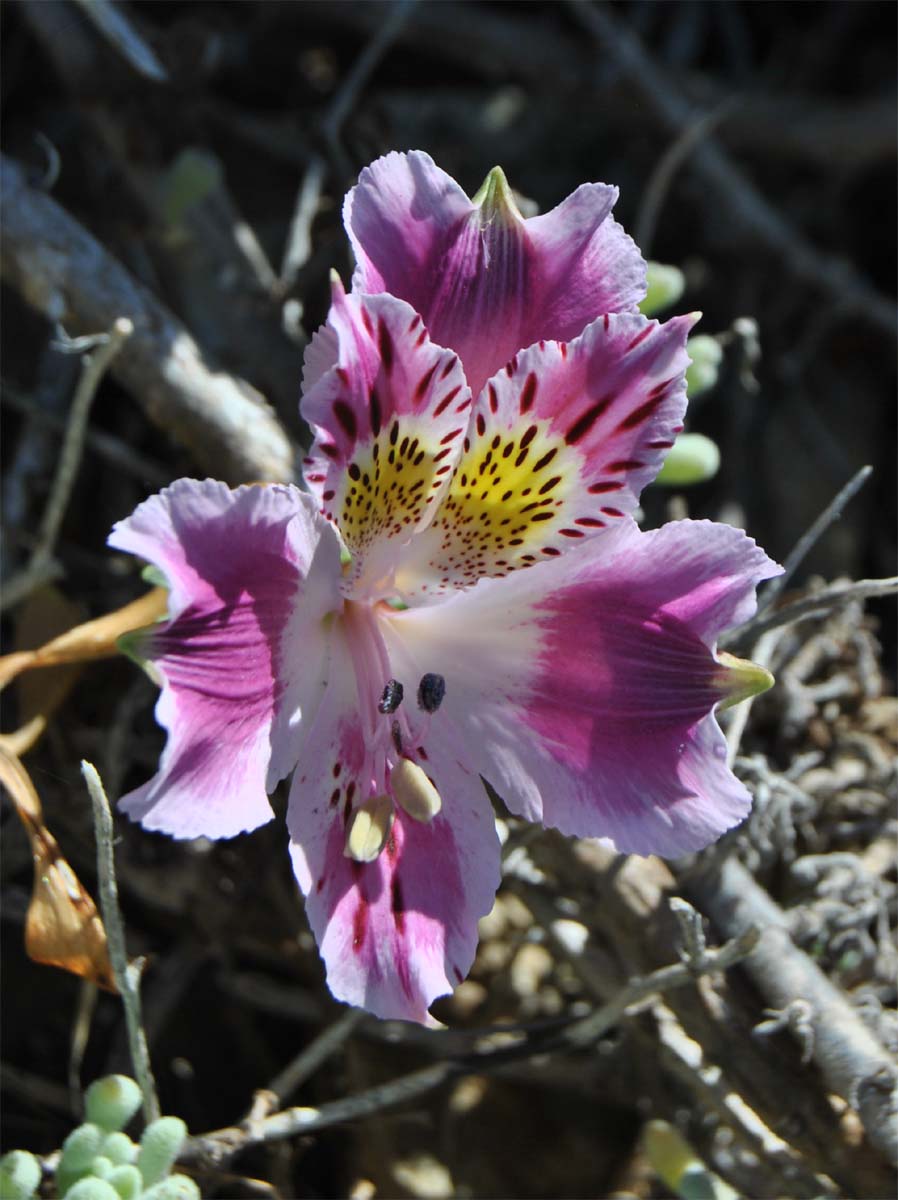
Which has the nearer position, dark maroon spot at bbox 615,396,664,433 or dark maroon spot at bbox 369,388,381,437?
dark maroon spot at bbox 369,388,381,437

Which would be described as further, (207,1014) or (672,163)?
(672,163)

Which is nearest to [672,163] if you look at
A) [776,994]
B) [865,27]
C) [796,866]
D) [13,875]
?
[865,27]

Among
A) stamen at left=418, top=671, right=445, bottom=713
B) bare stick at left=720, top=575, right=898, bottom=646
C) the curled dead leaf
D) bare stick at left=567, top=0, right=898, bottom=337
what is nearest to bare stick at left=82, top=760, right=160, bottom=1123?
the curled dead leaf

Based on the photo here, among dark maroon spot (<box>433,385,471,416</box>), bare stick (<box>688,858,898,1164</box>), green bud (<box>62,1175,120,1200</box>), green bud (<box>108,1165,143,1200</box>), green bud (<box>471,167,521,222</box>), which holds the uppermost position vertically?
green bud (<box>471,167,521,222</box>)

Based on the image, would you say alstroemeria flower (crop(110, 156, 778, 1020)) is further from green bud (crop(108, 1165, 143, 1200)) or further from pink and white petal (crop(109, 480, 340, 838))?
green bud (crop(108, 1165, 143, 1200))

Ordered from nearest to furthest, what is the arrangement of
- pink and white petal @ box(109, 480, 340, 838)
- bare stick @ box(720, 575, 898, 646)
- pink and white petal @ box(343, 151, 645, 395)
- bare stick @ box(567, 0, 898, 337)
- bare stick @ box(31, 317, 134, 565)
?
pink and white petal @ box(109, 480, 340, 838), pink and white petal @ box(343, 151, 645, 395), bare stick @ box(720, 575, 898, 646), bare stick @ box(31, 317, 134, 565), bare stick @ box(567, 0, 898, 337)

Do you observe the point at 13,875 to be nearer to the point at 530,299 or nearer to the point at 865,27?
the point at 530,299
